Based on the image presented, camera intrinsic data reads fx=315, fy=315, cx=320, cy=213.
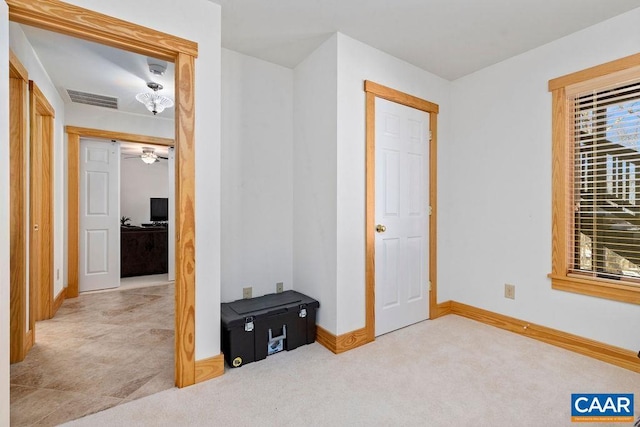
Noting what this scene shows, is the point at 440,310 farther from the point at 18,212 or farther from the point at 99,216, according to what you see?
the point at 99,216

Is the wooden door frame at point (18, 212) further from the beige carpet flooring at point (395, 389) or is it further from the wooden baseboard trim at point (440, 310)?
the wooden baseboard trim at point (440, 310)

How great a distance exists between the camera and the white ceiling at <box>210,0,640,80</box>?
206 centimetres

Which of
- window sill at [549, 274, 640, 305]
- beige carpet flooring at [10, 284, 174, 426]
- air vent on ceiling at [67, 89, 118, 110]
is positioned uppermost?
air vent on ceiling at [67, 89, 118, 110]

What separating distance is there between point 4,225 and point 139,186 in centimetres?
637

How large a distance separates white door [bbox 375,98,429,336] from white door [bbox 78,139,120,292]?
12.2 feet

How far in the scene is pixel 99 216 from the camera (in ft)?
13.9

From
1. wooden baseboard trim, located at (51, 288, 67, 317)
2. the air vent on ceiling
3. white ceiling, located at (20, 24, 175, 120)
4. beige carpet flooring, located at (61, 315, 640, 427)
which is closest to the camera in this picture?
beige carpet flooring, located at (61, 315, 640, 427)

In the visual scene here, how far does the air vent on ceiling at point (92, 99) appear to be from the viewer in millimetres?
3570

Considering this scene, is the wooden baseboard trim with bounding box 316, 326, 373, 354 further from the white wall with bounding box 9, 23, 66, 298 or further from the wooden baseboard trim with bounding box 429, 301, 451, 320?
the white wall with bounding box 9, 23, 66, 298

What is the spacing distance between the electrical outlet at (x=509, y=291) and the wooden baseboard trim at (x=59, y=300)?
171 inches

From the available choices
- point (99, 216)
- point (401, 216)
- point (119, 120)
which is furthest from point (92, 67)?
point (401, 216)

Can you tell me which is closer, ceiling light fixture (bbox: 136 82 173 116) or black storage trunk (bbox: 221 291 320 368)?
black storage trunk (bbox: 221 291 320 368)

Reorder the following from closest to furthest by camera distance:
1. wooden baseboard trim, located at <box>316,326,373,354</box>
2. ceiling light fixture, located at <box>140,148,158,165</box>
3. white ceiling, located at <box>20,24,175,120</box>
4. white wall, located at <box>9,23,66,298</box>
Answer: wooden baseboard trim, located at <box>316,326,373,354</box>
white ceiling, located at <box>20,24,175,120</box>
white wall, located at <box>9,23,66,298</box>
ceiling light fixture, located at <box>140,148,158,165</box>

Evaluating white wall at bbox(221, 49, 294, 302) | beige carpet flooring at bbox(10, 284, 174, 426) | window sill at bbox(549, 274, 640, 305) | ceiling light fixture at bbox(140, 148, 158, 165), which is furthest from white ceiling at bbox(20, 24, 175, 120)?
window sill at bbox(549, 274, 640, 305)
